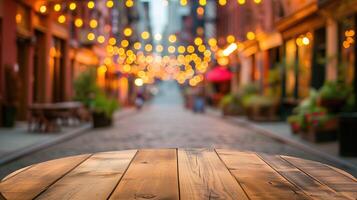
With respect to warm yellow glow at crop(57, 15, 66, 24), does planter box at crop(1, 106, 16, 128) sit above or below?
below

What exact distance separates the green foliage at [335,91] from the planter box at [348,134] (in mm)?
4816

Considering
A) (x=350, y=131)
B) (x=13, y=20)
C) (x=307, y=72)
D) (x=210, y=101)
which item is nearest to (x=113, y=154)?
(x=350, y=131)

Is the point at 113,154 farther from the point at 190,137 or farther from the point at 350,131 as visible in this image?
the point at 190,137

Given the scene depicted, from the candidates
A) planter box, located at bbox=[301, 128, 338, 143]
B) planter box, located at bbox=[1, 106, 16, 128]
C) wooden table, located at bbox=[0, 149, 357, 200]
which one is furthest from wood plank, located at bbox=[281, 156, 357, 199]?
planter box, located at bbox=[1, 106, 16, 128]

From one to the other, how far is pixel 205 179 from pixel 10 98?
17722mm

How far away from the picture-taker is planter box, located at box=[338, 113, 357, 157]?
11.9 m

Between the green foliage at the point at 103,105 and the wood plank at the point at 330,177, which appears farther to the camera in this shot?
the green foliage at the point at 103,105

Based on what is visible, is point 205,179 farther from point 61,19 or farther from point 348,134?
point 61,19

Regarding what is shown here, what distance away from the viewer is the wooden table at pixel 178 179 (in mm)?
2752

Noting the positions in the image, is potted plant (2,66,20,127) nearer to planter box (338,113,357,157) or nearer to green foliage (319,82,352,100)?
green foliage (319,82,352,100)

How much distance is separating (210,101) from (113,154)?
53010 mm

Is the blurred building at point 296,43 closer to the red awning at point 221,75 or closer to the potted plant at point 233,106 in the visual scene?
the potted plant at point 233,106

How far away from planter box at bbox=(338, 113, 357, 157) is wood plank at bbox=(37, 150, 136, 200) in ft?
28.5

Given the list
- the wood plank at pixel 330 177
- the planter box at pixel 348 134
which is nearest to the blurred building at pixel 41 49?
the planter box at pixel 348 134
